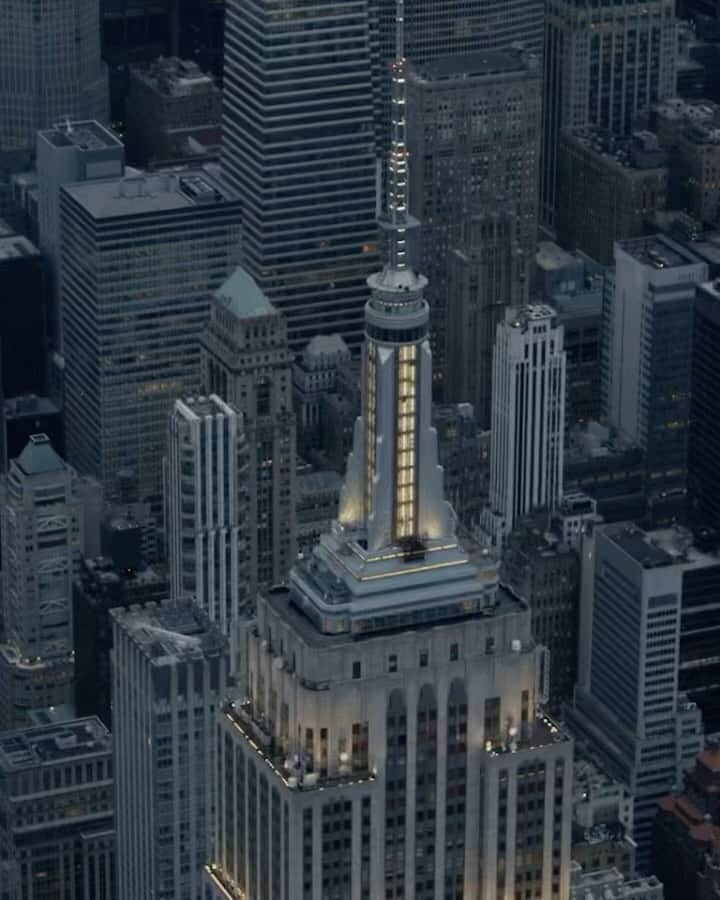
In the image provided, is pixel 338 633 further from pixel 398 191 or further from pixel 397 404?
pixel 398 191

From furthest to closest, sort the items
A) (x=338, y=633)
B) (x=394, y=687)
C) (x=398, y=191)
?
1. (x=394, y=687)
2. (x=338, y=633)
3. (x=398, y=191)

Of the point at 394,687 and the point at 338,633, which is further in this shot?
the point at 394,687

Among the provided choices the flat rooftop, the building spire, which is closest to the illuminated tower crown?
the building spire

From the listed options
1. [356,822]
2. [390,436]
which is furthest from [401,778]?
[390,436]

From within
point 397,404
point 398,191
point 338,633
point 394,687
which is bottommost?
point 394,687

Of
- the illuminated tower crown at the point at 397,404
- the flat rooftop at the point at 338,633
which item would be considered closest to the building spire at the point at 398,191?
the illuminated tower crown at the point at 397,404

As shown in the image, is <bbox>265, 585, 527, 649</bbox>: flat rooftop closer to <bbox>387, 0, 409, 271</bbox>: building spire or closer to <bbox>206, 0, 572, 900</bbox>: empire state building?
<bbox>206, 0, 572, 900</bbox>: empire state building

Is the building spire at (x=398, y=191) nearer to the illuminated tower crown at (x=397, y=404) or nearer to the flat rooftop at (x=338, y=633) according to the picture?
the illuminated tower crown at (x=397, y=404)

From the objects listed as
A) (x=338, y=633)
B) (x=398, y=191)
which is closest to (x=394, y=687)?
(x=338, y=633)

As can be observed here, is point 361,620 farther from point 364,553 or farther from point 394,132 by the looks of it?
point 394,132

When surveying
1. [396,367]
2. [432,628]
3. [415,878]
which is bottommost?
[415,878]
